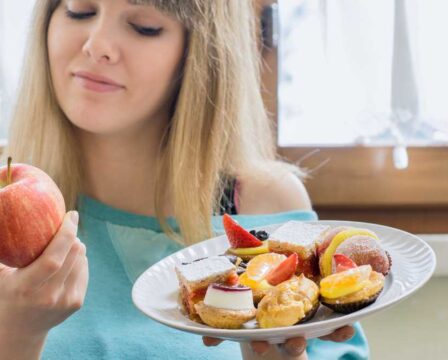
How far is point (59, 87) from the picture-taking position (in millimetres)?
1081

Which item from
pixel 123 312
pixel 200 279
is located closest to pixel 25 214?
pixel 200 279

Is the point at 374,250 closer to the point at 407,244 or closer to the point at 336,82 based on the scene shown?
the point at 407,244

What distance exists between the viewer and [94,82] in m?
1.03

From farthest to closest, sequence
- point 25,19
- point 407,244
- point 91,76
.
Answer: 1. point 25,19
2. point 91,76
3. point 407,244

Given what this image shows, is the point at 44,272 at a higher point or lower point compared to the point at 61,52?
lower

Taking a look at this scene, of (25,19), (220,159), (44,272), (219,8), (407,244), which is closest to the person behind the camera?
(44,272)

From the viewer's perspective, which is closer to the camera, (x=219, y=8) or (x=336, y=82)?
(x=219, y=8)

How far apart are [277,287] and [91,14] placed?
0.58 metres

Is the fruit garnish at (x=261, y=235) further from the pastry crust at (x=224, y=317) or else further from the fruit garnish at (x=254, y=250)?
the pastry crust at (x=224, y=317)

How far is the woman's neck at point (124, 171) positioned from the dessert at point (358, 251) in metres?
0.53

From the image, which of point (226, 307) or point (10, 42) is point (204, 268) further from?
point (10, 42)

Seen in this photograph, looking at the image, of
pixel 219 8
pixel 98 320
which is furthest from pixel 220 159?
pixel 98 320

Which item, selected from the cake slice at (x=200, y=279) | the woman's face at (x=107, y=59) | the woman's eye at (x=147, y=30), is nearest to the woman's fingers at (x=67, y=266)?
the cake slice at (x=200, y=279)

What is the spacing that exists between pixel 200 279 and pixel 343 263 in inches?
6.4
